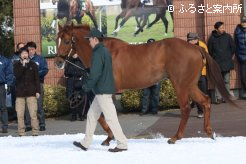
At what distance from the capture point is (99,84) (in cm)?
909

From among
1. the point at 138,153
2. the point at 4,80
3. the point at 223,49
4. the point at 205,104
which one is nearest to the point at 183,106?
the point at 205,104

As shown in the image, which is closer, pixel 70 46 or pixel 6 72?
pixel 70 46

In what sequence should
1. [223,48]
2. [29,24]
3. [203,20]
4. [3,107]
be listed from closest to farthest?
[3,107]
[223,48]
[203,20]
[29,24]

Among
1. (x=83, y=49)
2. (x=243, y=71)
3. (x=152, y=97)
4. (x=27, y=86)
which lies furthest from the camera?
(x=243, y=71)

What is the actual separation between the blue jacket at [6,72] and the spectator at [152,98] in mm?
3697

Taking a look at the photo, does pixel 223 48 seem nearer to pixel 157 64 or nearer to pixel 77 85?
pixel 77 85

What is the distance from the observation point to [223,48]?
1611 cm

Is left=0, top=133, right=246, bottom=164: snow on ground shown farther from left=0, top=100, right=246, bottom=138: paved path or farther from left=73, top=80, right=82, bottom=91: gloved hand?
left=73, top=80, right=82, bottom=91: gloved hand

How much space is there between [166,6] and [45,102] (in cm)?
461

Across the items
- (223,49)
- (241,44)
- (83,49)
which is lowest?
(223,49)

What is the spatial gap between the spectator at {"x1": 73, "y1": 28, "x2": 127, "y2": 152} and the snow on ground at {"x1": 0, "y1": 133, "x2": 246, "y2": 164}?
35 cm

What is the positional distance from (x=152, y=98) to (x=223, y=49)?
2495mm

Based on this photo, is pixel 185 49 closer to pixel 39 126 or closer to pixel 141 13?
pixel 39 126

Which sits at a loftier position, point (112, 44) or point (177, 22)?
point (177, 22)
